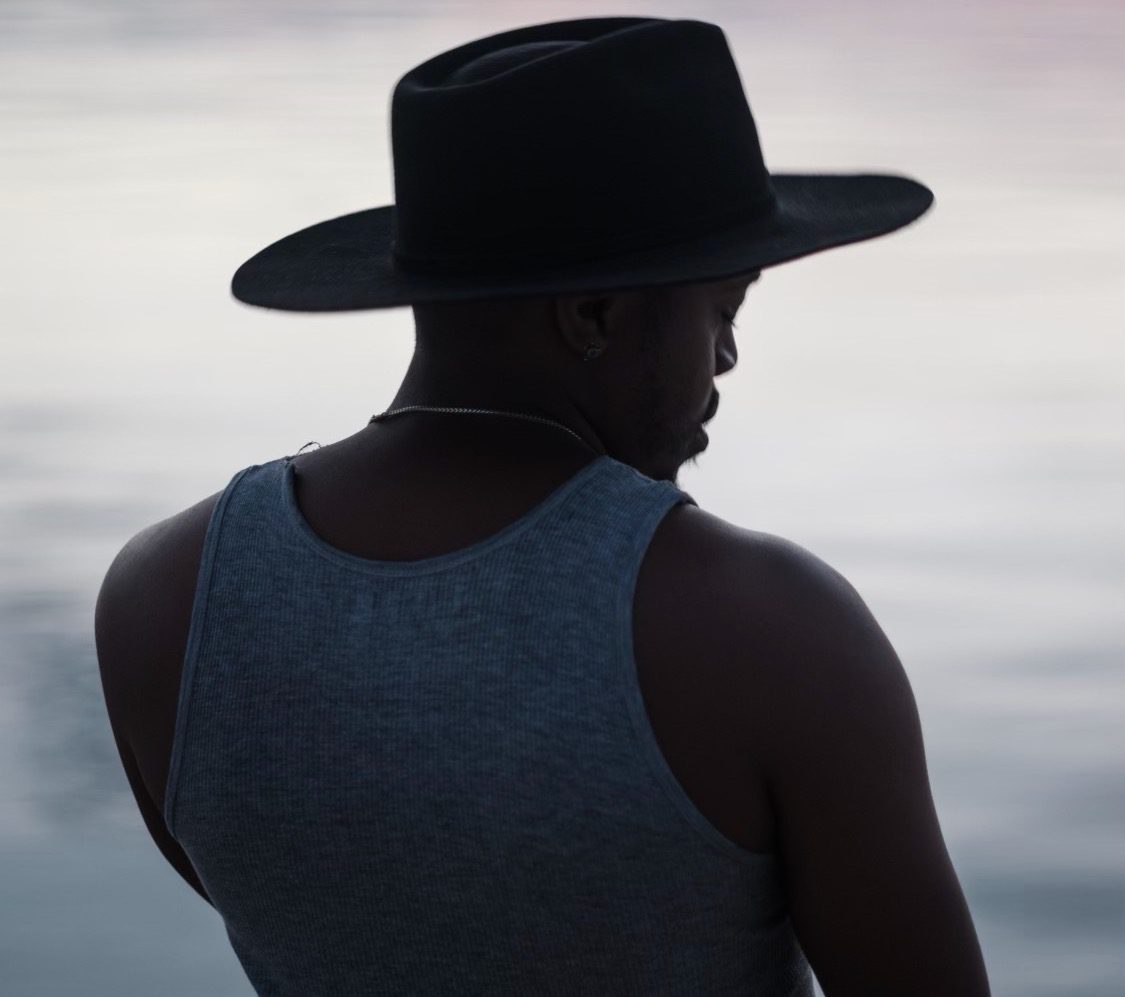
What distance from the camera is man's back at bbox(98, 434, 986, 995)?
850 millimetres

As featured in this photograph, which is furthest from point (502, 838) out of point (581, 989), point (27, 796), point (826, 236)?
point (27, 796)

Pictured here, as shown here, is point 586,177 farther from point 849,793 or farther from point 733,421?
point 733,421

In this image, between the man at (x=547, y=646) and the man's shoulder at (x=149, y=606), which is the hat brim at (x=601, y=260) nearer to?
the man at (x=547, y=646)

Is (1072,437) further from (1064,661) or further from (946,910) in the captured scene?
(946,910)

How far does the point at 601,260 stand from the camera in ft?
3.05

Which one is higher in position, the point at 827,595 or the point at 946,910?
the point at 827,595

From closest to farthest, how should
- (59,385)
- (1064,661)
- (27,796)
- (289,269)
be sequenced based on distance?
(289,269) → (27,796) → (1064,661) → (59,385)

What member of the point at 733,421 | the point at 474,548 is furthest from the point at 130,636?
the point at 733,421

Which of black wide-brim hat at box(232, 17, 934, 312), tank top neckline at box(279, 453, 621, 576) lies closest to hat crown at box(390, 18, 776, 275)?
black wide-brim hat at box(232, 17, 934, 312)

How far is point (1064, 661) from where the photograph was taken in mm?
3154

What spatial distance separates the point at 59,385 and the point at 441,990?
3.67m

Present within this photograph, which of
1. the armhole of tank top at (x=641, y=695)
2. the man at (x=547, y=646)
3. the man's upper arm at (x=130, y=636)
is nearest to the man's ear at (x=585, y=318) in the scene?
the man at (x=547, y=646)

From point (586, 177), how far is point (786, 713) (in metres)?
0.29

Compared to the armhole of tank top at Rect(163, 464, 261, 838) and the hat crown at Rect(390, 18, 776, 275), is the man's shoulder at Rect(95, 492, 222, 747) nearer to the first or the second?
the armhole of tank top at Rect(163, 464, 261, 838)
